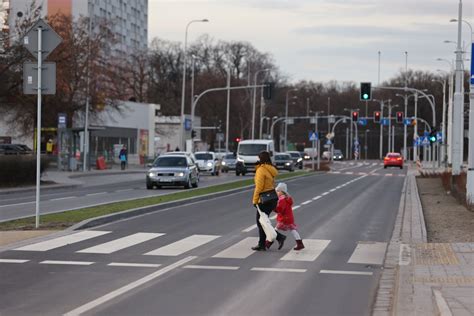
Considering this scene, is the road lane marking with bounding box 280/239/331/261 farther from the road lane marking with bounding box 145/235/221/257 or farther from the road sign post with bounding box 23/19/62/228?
the road sign post with bounding box 23/19/62/228

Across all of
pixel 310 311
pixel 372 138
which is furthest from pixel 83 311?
pixel 372 138

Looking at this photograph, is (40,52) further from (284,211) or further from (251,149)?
(251,149)

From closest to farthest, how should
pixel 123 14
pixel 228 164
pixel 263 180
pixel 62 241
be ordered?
pixel 263 180 < pixel 62 241 < pixel 228 164 < pixel 123 14

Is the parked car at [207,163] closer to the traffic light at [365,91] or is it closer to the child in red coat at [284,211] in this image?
the traffic light at [365,91]

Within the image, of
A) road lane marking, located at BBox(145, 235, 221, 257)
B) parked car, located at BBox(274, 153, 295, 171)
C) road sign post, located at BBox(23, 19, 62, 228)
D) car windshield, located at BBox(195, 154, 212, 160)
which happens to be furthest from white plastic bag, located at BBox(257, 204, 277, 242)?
parked car, located at BBox(274, 153, 295, 171)

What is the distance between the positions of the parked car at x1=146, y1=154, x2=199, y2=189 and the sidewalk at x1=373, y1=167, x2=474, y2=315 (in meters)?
20.1

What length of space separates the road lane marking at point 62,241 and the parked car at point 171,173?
19.3 metres

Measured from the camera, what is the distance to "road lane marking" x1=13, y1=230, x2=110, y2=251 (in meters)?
14.2

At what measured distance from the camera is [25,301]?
9531 millimetres

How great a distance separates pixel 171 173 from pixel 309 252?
22.5 meters

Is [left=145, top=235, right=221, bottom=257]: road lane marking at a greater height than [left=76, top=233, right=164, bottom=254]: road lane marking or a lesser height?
lesser

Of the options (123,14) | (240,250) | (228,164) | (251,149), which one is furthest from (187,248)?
(123,14)

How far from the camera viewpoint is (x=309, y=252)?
14406mm

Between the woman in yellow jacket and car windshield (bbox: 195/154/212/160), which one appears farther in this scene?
car windshield (bbox: 195/154/212/160)
